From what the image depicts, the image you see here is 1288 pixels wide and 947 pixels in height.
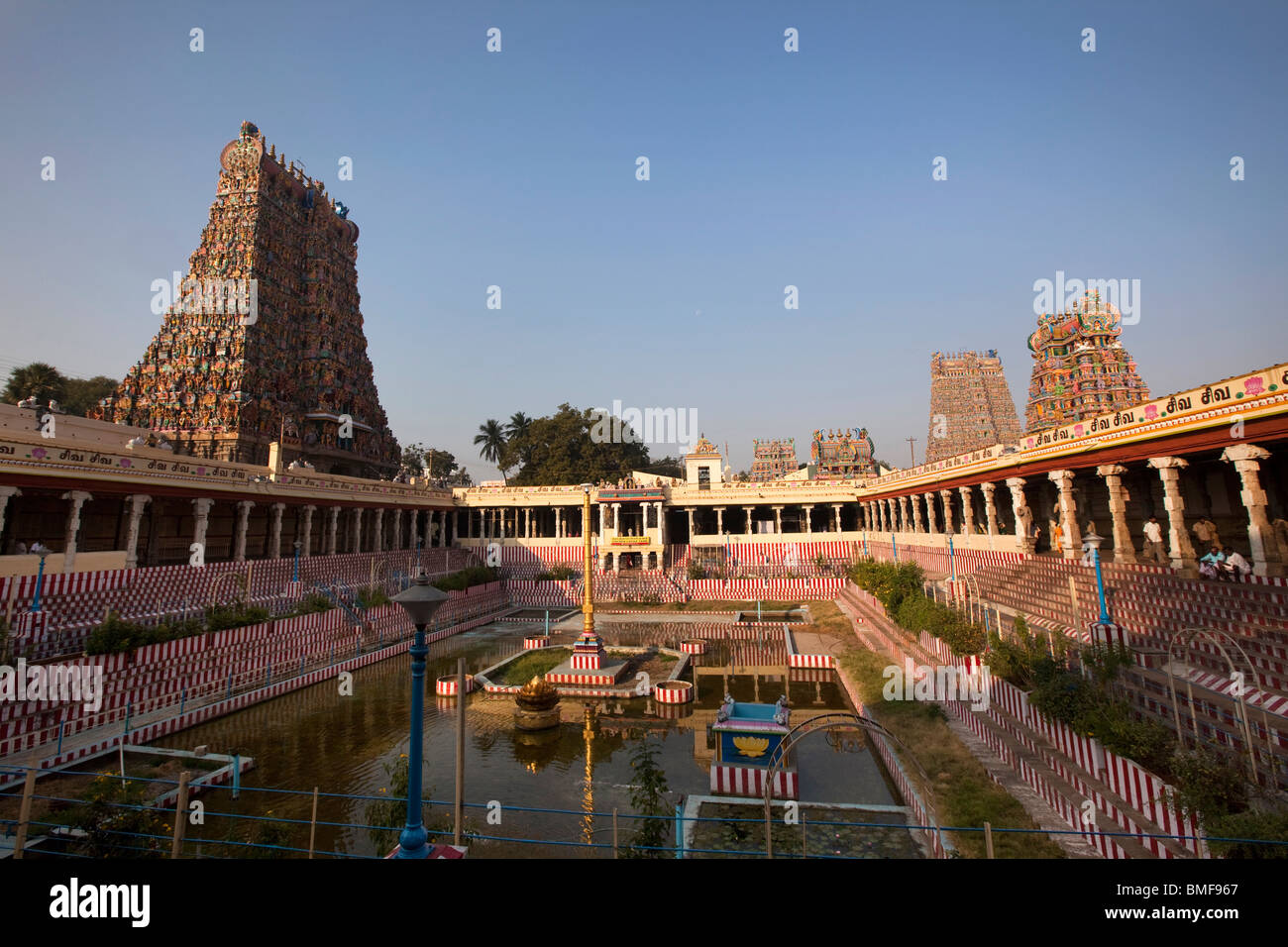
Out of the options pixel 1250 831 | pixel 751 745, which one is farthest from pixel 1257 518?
pixel 751 745

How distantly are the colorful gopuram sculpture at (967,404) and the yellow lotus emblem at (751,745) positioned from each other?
69.5 m

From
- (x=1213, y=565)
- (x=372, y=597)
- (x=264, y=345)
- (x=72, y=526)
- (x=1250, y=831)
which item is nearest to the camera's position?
(x=1250, y=831)

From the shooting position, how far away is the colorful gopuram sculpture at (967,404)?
233 ft

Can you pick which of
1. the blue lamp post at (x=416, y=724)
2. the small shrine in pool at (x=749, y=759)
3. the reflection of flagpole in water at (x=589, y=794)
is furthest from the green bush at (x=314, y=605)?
the blue lamp post at (x=416, y=724)

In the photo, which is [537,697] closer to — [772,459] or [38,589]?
[38,589]

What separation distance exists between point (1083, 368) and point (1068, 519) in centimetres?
2762

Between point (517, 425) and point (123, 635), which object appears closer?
point (123, 635)

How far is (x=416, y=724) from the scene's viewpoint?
17.5 feet

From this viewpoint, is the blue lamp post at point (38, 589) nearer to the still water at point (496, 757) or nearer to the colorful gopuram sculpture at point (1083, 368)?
the still water at point (496, 757)

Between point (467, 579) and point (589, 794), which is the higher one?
point (467, 579)

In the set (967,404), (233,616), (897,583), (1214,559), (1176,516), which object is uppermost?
(967,404)

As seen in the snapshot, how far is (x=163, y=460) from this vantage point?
22.8m
